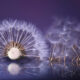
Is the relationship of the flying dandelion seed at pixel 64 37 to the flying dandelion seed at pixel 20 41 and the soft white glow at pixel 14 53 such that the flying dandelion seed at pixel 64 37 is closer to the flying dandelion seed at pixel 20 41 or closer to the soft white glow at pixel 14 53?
the flying dandelion seed at pixel 20 41

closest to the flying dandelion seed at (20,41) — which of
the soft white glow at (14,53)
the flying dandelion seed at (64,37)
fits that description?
the soft white glow at (14,53)

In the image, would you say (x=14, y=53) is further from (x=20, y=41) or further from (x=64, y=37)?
(x=64, y=37)

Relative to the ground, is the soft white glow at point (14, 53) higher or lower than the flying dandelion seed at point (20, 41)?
lower

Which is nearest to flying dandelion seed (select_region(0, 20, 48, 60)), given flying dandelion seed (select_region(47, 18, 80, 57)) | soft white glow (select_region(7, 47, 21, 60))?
soft white glow (select_region(7, 47, 21, 60))

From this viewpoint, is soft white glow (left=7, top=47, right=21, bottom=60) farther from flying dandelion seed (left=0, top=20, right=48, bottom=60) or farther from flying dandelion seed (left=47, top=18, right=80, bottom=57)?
flying dandelion seed (left=47, top=18, right=80, bottom=57)

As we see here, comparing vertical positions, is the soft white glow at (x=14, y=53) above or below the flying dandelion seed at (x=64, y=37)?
below
